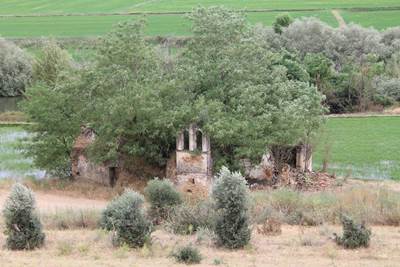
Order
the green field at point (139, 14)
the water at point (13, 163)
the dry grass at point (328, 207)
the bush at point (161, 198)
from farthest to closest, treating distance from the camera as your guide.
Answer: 1. the green field at point (139, 14)
2. the water at point (13, 163)
3. the bush at point (161, 198)
4. the dry grass at point (328, 207)

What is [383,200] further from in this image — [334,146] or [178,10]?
[178,10]

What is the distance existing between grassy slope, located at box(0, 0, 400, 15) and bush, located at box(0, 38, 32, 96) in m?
36.5

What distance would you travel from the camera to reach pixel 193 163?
34219mm

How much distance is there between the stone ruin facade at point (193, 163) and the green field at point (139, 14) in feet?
165

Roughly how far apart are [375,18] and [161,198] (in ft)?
231

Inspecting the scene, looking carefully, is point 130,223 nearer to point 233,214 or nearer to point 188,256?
point 188,256

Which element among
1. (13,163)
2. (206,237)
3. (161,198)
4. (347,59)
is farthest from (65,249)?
(347,59)

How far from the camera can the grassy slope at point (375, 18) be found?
281 ft

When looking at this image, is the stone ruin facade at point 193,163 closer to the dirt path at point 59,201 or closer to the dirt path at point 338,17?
the dirt path at point 59,201

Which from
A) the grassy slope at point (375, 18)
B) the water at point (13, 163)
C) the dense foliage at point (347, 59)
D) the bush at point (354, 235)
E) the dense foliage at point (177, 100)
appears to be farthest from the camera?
the grassy slope at point (375, 18)

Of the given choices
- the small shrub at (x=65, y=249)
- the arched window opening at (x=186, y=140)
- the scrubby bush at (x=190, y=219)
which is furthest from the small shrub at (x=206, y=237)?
the arched window opening at (x=186, y=140)

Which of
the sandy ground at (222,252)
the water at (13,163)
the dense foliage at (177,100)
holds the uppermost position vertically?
the dense foliage at (177,100)

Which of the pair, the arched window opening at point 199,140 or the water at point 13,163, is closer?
the arched window opening at point 199,140

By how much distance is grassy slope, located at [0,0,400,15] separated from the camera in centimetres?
10700
